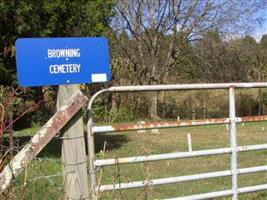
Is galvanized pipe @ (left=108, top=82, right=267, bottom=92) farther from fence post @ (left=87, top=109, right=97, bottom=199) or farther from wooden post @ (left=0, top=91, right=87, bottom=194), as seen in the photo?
wooden post @ (left=0, top=91, right=87, bottom=194)

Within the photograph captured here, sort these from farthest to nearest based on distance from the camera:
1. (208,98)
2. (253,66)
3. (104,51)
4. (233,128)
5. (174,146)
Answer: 1. (253,66)
2. (208,98)
3. (174,146)
4. (233,128)
5. (104,51)

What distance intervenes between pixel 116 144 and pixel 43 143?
1291cm

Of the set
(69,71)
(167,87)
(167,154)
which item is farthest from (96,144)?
(69,71)

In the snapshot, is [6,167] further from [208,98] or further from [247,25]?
[247,25]

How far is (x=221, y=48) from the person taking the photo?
107 feet

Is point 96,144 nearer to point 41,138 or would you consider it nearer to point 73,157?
point 73,157

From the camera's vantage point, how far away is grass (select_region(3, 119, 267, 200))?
19.0 ft

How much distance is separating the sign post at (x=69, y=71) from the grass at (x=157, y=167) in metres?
0.22

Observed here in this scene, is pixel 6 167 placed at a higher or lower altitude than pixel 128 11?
lower

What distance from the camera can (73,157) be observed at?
16.3ft

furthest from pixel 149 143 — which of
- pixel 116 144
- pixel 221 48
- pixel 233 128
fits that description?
pixel 221 48

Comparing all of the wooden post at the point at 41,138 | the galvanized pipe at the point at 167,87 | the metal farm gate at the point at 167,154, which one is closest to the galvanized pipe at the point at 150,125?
the metal farm gate at the point at 167,154

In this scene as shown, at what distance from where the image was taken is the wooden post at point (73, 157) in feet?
16.3

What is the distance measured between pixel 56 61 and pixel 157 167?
689 centimetres
